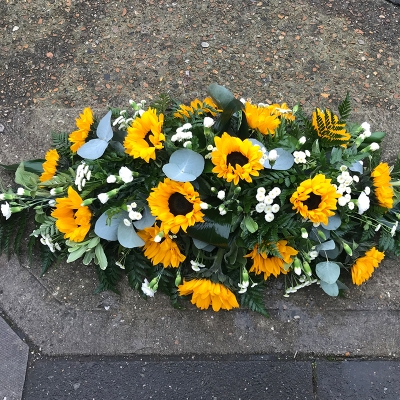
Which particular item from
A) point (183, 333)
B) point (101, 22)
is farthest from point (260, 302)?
point (101, 22)

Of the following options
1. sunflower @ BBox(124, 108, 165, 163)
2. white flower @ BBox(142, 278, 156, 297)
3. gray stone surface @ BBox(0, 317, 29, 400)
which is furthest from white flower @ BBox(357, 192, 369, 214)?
gray stone surface @ BBox(0, 317, 29, 400)

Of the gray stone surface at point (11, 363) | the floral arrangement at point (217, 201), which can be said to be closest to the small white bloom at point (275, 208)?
the floral arrangement at point (217, 201)

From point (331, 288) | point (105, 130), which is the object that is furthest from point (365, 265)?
point (105, 130)

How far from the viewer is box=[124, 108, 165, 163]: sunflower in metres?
1.56

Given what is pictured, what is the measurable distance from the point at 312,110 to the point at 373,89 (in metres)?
0.35

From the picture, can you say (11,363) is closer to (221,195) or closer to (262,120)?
(221,195)

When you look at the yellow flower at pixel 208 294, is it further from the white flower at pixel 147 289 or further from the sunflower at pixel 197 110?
the sunflower at pixel 197 110

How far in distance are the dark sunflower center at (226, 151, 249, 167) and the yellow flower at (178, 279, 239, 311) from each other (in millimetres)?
495

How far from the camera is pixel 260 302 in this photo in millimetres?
1785

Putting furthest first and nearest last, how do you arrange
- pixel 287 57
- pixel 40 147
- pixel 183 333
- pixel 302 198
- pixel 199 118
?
pixel 287 57 < pixel 40 147 < pixel 183 333 < pixel 199 118 < pixel 302 198

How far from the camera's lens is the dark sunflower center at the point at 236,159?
4.92 ft

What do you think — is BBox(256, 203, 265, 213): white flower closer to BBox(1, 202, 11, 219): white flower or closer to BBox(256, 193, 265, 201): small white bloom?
BBox(256, 193, 265, 201): small white bloom

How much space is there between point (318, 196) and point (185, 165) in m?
0.49

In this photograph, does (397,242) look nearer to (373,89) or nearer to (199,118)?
(373,89)
